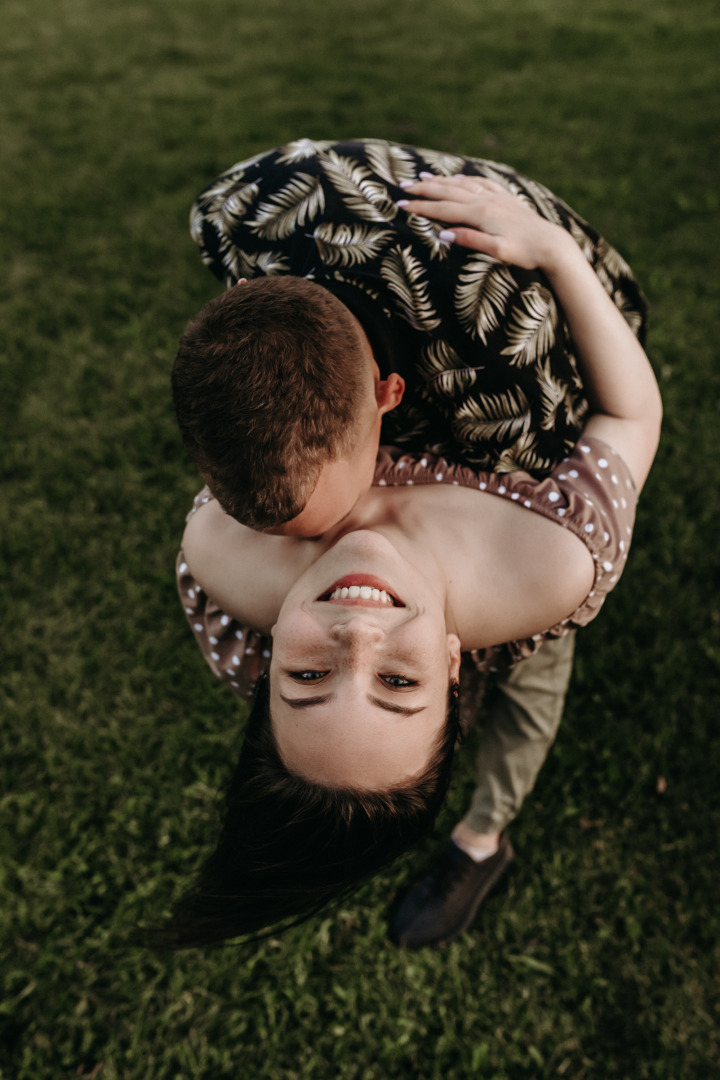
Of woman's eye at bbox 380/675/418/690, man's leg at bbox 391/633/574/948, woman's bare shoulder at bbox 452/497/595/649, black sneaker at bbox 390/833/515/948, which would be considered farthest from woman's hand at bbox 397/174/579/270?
black sneaker at bbox 390/833/515/948

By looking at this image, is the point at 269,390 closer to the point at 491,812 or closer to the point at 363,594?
the point at 363,594

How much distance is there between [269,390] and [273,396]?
0.05 feet

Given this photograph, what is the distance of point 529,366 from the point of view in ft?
6.36

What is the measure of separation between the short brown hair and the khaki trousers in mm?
1246

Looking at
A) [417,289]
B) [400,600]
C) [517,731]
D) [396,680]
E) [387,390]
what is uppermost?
[417,289]

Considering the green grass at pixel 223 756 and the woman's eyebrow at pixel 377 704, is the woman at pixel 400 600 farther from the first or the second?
the green grass at pixel 223 756

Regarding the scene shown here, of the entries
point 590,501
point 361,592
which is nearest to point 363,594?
point 361,592

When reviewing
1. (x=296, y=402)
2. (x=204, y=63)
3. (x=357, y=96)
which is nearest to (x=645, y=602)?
(x=296, y=402)

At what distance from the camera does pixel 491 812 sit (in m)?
2.95

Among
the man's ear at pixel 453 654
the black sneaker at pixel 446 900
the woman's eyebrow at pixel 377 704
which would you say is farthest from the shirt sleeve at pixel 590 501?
the black sneaker at pixel 446 900

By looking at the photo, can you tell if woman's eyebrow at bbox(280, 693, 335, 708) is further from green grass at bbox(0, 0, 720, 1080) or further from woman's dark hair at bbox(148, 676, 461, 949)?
green grass at bbox(0, 0, 720, 1080)

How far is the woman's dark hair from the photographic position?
1697 millimetres

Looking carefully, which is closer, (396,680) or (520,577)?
(396,680)

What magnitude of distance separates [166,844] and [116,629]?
1147 millimetres
